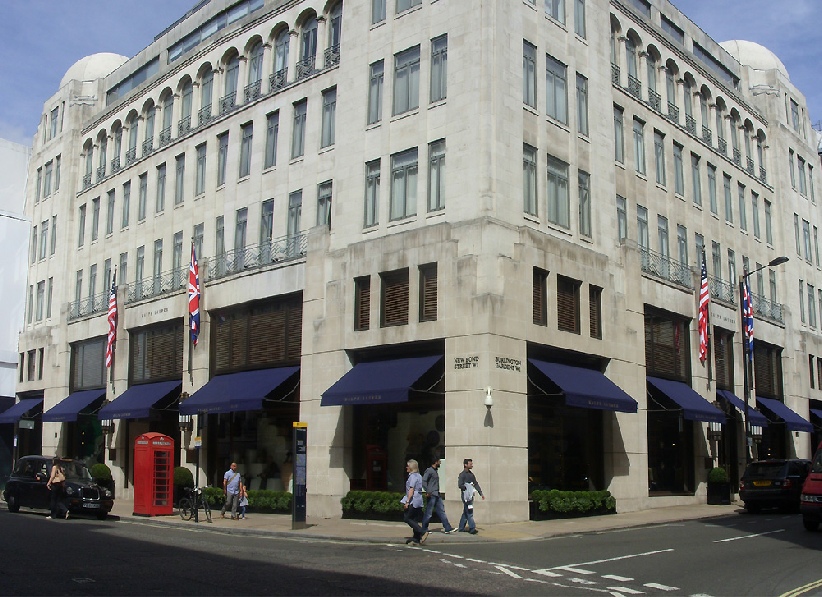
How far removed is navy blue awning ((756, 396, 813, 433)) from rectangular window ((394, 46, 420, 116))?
24.6 meters

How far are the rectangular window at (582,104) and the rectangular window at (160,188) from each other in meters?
20.8

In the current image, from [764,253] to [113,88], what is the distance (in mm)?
36862

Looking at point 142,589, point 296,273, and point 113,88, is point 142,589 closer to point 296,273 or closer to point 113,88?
point 296,273

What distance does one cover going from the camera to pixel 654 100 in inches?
1601

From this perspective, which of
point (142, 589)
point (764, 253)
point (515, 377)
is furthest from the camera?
point (764, 253)

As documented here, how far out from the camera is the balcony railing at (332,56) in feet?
115

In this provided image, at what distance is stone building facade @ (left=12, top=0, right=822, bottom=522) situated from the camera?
29.0 metres

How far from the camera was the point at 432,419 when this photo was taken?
2912 centimetres

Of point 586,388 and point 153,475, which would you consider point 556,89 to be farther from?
point 153,475

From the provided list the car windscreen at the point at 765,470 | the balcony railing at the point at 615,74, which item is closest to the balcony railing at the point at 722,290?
the balcony railing at the point at 615,74

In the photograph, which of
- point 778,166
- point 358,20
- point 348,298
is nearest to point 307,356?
point 348,298

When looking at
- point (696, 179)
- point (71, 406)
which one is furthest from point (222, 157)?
point (696, 179)

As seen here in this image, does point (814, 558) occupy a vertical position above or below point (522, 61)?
below

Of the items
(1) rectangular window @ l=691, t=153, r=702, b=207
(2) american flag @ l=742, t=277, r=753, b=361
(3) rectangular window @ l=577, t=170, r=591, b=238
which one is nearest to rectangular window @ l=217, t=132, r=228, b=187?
(3) rectangular window @ l=577, t=170, r=591, b=238
